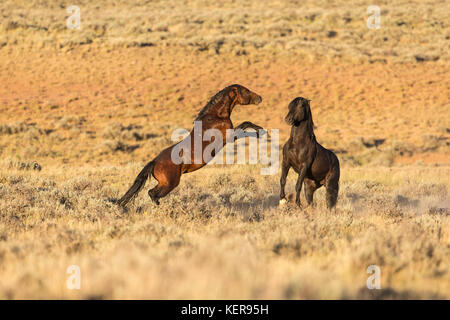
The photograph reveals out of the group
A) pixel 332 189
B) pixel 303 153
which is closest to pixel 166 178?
pixel 303 153

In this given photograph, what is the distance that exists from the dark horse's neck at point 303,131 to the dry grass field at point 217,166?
3.56 feet

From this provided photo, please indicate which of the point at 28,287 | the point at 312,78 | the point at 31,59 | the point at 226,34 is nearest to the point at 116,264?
the point at 28,287

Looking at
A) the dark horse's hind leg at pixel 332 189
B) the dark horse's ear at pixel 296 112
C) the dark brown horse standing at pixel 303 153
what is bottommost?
the dark horse's hind leg at pixel 332 189

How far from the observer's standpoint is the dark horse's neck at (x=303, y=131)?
680 cm

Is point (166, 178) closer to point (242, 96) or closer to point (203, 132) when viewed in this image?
point (203, 132)

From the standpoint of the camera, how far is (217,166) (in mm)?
15391

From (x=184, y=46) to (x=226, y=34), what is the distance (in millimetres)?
4666

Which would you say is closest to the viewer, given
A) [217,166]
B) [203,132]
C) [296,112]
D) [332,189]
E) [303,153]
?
[203,132]

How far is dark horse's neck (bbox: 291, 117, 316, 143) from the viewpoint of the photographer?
6.80m

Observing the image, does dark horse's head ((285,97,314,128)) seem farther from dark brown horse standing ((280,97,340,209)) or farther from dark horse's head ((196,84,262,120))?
dark horse's head ((196,84,262,120))

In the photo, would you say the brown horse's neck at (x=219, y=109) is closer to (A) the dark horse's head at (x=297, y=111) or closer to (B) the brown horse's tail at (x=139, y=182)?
(A) the dark horse's head at (x=297, y=111)

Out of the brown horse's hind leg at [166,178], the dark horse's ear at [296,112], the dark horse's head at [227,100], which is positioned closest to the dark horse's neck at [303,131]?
the dark horse's ear at [296,112]

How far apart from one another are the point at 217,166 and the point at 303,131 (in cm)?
872
